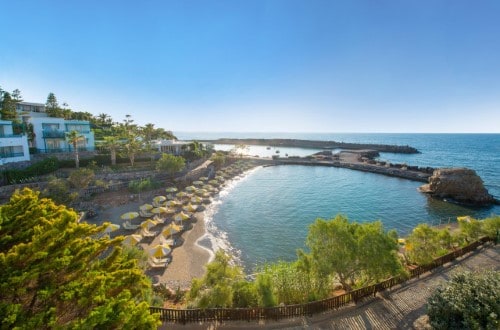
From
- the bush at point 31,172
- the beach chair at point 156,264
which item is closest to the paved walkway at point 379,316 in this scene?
the beach chair at point 156,264

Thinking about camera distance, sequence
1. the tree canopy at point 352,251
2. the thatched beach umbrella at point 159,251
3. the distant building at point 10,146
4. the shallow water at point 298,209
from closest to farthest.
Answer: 1. the tree canopy at point 352,251
2. the thatched beach umbrella at point 159,251
3. the shallow water at point 298,209
4. the distant building at point 10,146

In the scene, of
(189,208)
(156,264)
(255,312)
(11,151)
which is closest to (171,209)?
(189,208)

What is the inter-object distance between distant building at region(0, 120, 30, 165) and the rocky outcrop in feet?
198

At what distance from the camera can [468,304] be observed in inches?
330

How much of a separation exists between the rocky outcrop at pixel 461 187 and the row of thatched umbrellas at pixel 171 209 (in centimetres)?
3506

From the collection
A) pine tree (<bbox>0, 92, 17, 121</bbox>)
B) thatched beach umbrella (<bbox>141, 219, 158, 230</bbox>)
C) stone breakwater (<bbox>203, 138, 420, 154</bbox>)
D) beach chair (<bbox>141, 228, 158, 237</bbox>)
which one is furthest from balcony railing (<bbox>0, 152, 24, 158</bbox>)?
stone breakwater (<bbox>203, 138, 420, 154</bbox>)

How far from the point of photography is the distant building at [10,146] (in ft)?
104

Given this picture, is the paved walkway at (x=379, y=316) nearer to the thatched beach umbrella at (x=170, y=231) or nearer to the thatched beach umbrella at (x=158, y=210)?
the thatched beach umbrella at (x=170, y=231)

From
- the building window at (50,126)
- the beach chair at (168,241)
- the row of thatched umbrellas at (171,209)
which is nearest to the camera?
the row of thatched umbrellas at (171,209)

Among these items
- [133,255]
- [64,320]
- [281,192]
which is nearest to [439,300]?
[64,320]

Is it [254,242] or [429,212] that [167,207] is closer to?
[254,242]

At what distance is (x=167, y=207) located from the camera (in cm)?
2916

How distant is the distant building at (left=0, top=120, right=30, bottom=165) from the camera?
104ft

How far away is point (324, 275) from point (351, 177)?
1746 inches
